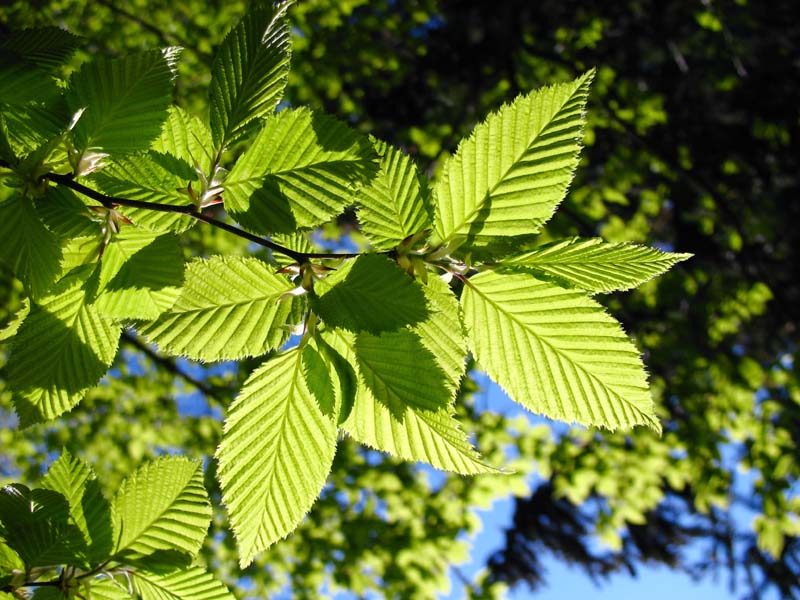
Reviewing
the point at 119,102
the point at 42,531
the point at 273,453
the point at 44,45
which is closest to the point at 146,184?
the point at 119,102

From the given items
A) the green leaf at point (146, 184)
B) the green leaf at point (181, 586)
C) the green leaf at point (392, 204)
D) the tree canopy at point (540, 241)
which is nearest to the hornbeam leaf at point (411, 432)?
the green leaf at point (392, 204)

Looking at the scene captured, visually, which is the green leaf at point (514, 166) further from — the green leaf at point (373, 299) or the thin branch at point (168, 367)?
the thin branch at point (168, 367)

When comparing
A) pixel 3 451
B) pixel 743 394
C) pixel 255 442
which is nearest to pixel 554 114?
pixel 255 442

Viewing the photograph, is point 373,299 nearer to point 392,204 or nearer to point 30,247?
point 392,204

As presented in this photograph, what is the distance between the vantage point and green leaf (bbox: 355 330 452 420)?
69 centimetres

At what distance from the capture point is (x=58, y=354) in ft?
2.51

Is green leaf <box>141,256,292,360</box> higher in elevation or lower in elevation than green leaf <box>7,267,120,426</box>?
higher

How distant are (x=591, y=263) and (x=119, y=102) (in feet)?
1.75

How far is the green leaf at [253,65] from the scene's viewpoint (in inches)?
26.4

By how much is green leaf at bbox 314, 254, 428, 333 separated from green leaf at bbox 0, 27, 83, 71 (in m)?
0.42

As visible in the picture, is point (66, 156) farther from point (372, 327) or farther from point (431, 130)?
point (431, 130)

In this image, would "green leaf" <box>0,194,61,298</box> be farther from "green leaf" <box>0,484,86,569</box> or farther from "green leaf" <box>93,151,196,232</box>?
"green leaf" <box>0,484,86,569</box>

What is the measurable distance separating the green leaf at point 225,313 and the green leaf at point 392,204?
12 centimetres

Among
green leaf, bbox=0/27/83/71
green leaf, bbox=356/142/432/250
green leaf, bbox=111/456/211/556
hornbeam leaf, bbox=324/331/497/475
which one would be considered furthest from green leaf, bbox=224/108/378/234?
green leaf, bbox=111/456/211/556
